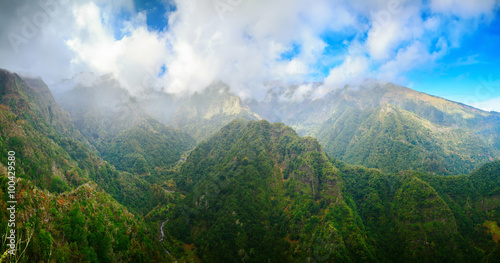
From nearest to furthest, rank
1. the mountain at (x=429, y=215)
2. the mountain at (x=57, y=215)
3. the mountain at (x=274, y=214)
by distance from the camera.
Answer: the mountain at (x=57, y=215), the mountain at (x=429, y=215), the mountain at (x=274, y=214)

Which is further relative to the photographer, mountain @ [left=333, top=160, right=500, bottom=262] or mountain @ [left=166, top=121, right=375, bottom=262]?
mountain @ [left=166, top=121, right=375, bottom=262]

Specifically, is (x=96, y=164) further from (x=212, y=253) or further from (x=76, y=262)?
(x=76, y=262)

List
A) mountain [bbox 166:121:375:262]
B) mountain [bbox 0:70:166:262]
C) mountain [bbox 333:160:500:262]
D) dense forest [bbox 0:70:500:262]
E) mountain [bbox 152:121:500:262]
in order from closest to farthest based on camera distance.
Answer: mountain [bbox 0:70:166:262]
dense forest [bbox 0:70:500:262]
mountain [bbox 333:160:500:262]
mountain [bbox 152:121:500:262]
mountain [bbox 166:121:375:262]

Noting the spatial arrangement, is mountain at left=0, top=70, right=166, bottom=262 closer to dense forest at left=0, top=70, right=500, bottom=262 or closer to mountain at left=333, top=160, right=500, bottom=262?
dense forest at left=0, top=70, right=500, bottom=262

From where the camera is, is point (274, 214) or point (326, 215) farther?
point (274, 214)

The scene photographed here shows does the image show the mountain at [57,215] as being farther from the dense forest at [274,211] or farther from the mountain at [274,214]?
the mountain at [274,214]

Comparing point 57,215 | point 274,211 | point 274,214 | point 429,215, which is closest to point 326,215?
point 274,214

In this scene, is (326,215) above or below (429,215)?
above

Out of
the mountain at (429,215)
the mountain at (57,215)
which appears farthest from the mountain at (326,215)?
the mountain at (57,215)

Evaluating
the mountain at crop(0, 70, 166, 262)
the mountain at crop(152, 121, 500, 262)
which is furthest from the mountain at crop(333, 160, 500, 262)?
the mountain at crop(0, 70, 166, 262)

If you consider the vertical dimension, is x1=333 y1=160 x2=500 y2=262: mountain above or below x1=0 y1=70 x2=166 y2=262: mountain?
below

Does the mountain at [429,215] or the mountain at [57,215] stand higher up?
the mountain at [57,215]

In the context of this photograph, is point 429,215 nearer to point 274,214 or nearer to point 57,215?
point 274,214
